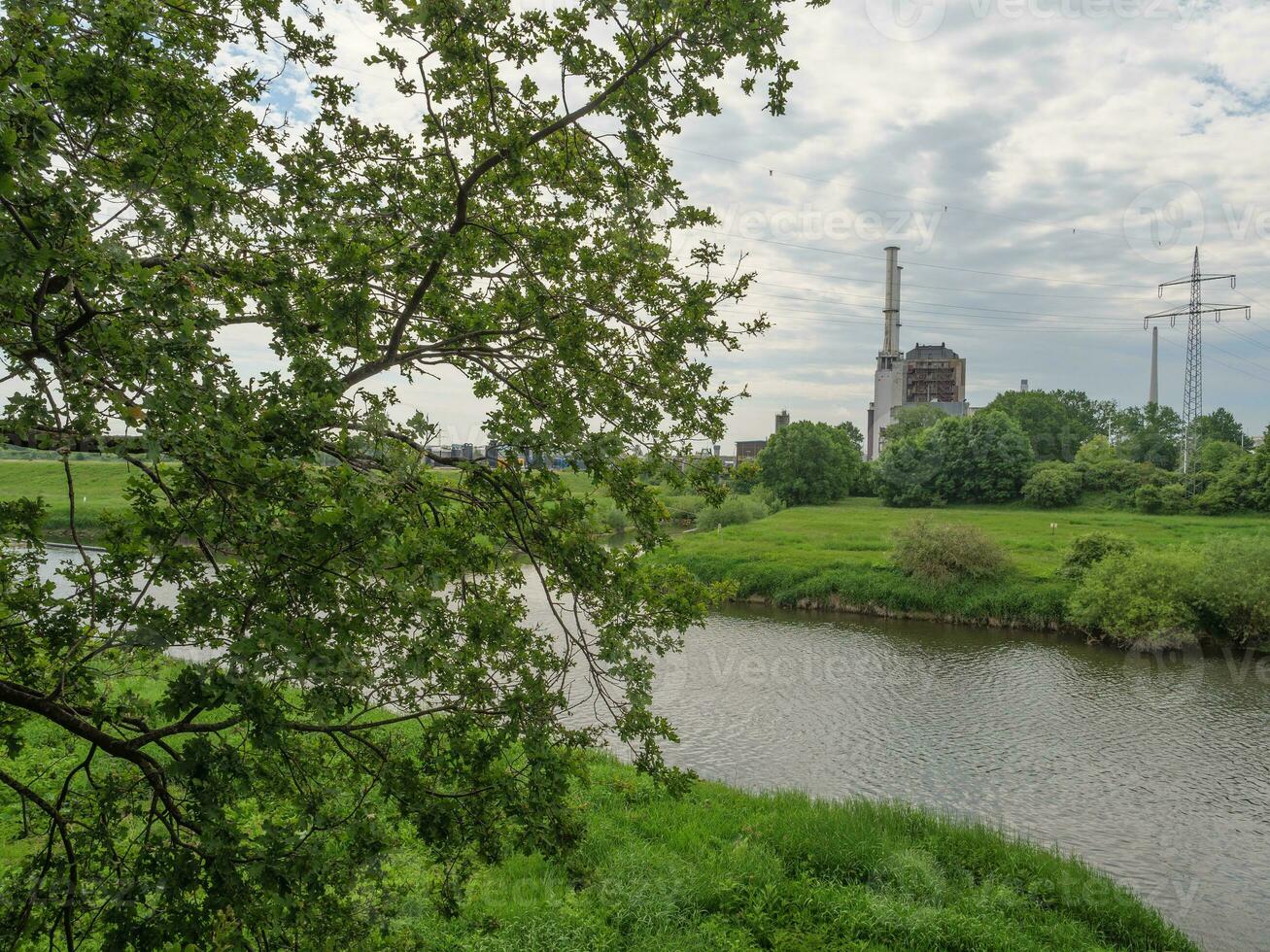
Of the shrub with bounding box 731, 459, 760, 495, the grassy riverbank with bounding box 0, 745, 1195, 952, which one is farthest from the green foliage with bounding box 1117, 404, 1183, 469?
the shrub with bounding box 731, 459, 760, 495

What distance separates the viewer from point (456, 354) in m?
5.39

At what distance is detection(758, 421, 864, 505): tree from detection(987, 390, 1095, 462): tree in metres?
18.2

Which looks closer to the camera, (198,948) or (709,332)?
(198,948)

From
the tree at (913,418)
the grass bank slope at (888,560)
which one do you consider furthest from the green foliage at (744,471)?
the tree at (913,418)

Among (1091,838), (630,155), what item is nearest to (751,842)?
(1091,838)

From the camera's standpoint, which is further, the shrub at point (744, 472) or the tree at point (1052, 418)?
the tree at point (1052, 418)

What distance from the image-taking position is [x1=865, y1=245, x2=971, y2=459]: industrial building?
9375 cm

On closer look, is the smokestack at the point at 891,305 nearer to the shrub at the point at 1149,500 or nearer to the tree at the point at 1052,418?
the tree at the point at 1052,418

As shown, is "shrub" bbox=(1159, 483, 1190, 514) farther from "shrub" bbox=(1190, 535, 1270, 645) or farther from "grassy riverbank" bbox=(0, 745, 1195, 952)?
"grassy riverbank" bbox=(0, 745, 1195, 952)

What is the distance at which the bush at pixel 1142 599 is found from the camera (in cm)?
2431

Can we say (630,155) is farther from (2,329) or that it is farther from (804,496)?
(804,496)

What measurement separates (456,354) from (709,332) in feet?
5.95

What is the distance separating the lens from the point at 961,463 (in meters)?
58.9

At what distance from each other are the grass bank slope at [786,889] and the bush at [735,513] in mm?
33778
